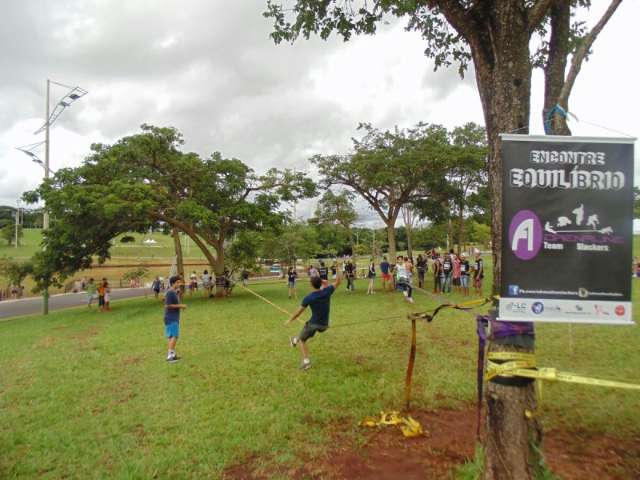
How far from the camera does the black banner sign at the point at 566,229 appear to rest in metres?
2.91

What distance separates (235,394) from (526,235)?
4.66 metres

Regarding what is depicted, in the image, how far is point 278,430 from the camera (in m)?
4.75

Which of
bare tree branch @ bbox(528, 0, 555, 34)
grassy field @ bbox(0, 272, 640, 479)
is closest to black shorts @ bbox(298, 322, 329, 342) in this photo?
grassy field @ bbox(0, 272, 640, 479)

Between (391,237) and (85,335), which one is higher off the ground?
(391,237)

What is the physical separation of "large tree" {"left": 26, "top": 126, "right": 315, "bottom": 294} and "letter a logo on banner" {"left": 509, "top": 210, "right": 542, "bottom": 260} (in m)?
17.4

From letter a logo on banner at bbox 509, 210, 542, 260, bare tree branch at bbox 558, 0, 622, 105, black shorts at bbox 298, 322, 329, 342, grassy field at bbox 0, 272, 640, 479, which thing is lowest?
grassy field at bbox 0, 272, 640, 479

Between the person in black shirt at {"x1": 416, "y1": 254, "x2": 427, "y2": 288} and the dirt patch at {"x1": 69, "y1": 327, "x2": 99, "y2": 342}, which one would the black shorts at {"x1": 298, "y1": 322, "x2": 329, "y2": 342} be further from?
the person in black shirt at {"x1": 416, "y1": 254, "x2": 427, "y2": 288}

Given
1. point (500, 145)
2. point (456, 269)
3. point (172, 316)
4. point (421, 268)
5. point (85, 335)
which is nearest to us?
point (500, 145)

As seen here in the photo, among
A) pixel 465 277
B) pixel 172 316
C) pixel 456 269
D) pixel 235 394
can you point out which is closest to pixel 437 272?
pixel 456 269

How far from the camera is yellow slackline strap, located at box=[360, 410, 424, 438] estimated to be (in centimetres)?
462

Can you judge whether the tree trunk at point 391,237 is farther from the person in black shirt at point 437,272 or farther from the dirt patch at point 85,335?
the dirt patch at point 85,335

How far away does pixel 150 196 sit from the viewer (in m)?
19.3

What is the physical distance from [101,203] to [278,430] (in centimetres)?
1614

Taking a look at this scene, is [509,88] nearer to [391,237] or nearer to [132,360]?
[132,360]
